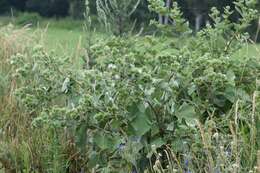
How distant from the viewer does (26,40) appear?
6.72 meters

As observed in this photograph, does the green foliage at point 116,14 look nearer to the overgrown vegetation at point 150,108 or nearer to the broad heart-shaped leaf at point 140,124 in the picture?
the overgrown vegetation at point 150,108

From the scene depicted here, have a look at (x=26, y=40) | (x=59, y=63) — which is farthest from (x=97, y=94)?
(x=26, y=40)

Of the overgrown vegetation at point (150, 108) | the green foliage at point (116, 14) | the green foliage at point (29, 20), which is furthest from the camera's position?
the green foliage at point (29, 20)

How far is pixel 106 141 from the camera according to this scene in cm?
335

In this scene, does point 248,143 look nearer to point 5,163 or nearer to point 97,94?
point 97,94

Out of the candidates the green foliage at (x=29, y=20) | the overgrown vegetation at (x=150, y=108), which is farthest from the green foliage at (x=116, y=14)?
the green foliage at (x=29, y=20)

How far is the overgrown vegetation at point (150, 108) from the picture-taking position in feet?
10.7

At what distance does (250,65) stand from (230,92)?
0.31 m

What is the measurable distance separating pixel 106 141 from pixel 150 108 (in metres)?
0.28

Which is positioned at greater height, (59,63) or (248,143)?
(59,63)

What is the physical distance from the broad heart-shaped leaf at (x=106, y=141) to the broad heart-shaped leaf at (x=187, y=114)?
1.12 ft

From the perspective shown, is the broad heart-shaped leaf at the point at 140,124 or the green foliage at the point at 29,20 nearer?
the broad heart-shaped leaf at the point at 140,124

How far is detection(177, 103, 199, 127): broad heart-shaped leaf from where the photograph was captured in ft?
10.8

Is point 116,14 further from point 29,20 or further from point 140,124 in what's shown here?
point 29,20
